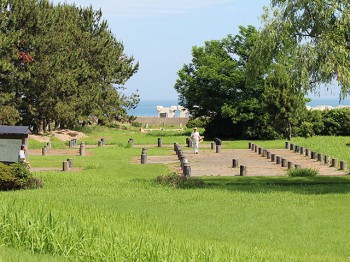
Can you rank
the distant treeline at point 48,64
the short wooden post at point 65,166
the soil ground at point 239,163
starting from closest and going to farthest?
the soil ground at point 239,163, the short wooden post at point 65,166, the distant treeline at point 48,64

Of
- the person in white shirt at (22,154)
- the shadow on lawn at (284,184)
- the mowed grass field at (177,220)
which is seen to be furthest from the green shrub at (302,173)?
the person in white shirt at (22,154)

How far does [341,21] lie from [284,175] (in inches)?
337

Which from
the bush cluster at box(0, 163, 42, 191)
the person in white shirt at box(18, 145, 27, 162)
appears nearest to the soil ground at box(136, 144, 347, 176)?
the person in white shirt at box(18, 145, 27, 162)

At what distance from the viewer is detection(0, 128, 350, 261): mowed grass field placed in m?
11.0

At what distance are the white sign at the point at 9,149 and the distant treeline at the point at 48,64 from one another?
2123 centimetres

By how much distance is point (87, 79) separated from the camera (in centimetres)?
7012

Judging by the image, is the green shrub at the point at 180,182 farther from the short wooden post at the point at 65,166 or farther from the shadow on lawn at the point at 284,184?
the short wooden post at the point at 65,166

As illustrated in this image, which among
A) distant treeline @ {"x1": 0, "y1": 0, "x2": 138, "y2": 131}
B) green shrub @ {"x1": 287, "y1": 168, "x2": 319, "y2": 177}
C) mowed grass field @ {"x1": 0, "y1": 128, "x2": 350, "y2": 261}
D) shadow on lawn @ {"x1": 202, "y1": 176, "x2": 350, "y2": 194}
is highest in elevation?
distant treeline @ {"x1": 0, "y1": 0, "x2": 138, "y2": 131}

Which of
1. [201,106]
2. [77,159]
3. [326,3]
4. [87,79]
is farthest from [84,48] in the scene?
[326,3]

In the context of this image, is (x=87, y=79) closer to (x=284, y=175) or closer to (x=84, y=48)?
(x=84, y=48)

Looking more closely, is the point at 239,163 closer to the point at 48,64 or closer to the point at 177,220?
the point at 177,220

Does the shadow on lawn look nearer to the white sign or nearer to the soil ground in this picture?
the soil ground

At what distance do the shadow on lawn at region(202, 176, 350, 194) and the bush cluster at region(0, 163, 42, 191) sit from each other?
6780 millimetres

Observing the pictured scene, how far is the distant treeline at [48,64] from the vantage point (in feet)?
174
